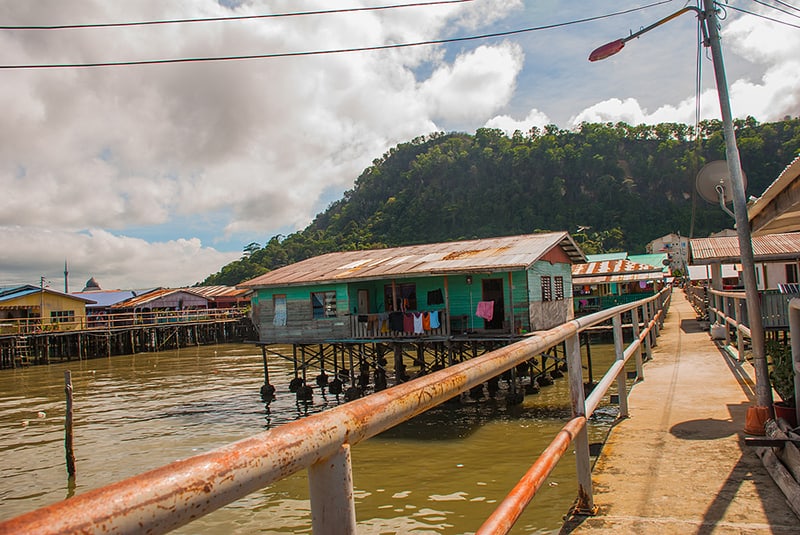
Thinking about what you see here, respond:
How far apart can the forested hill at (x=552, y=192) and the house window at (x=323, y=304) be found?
74.7 m

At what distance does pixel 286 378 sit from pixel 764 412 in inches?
950

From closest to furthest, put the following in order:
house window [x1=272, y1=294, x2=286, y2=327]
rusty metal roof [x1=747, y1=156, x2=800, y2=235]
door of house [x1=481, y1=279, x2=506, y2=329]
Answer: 1. rusty metal roof [x1=747, y1=156, x2=800, y2=235]
2. door of house [x1=481, y1=279, x2=506, y2=329]
3. house window [x1=272, y1=294, x2=286, y2=327]

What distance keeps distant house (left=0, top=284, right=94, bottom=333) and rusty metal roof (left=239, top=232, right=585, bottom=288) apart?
2692 cm

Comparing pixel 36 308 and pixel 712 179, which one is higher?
pixel 712 179

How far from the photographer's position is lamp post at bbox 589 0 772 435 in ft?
16.2

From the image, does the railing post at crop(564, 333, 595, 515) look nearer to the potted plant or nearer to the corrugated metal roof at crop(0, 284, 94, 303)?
the potted plant

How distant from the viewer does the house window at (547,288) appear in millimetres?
20203

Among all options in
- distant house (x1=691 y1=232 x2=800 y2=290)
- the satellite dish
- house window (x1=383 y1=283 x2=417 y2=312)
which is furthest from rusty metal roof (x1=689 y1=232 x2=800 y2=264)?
the satellite dish

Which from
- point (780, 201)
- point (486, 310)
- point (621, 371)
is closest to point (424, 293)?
point (486, 310)

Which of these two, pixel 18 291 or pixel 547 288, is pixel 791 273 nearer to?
pixel 547 288

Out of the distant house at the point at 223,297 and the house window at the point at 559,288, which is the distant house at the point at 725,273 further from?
the distant house at the point at 223,297

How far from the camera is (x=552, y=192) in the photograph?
108000 millimetres

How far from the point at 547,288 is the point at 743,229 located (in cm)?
1517

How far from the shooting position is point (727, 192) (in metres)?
7.00
